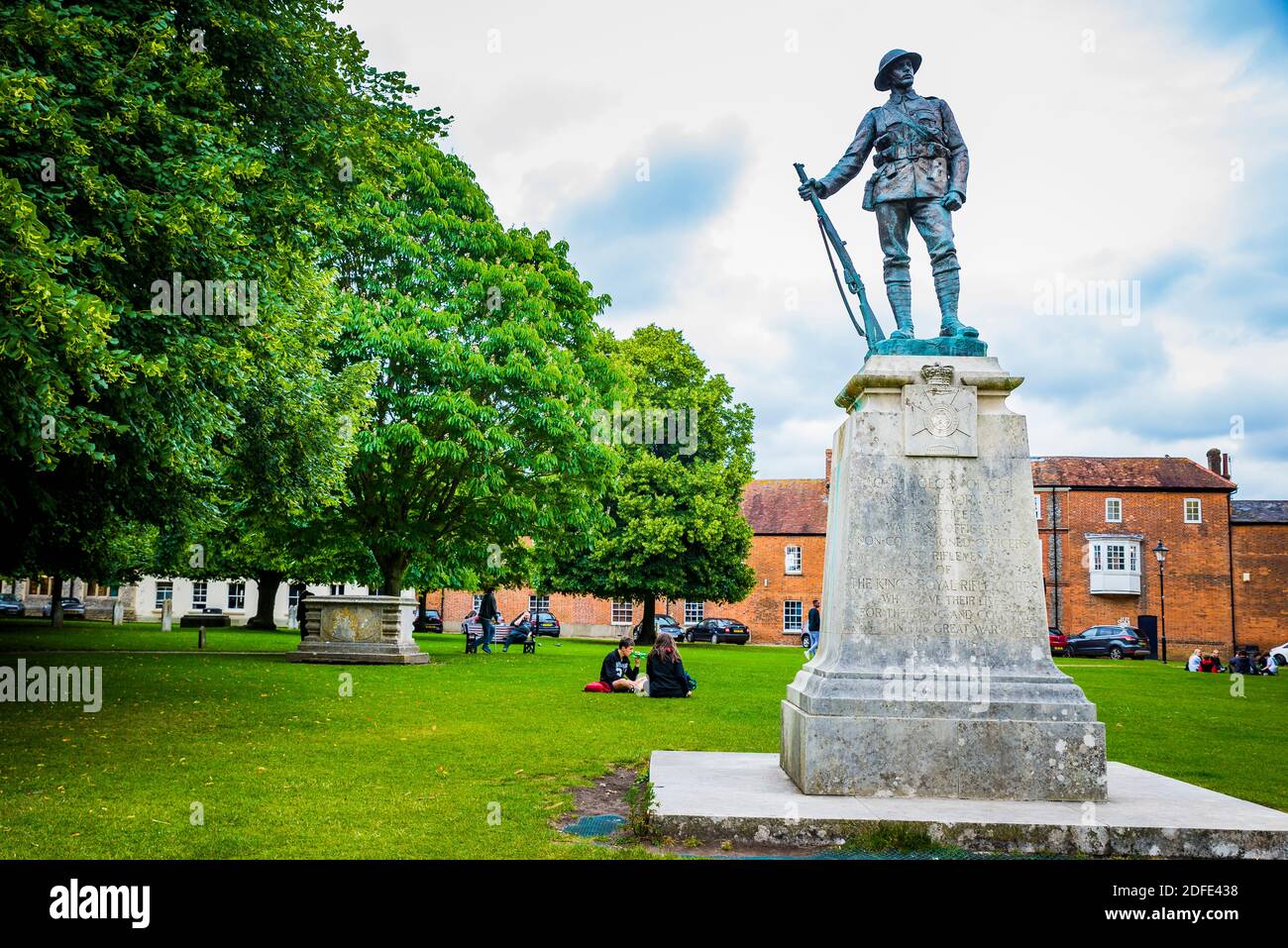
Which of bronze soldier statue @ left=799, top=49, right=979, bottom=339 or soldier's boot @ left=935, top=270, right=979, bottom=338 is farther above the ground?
bronze soldier statue @ left=799, top=49, right=979, bottom=339

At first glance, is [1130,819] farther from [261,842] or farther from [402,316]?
[402,316]

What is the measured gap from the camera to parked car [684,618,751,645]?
53.9 m

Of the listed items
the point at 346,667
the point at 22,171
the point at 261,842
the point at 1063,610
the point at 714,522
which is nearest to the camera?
the point at 261,842

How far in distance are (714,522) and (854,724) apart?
3438 cm

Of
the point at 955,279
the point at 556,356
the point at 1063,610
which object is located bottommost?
the point at 1063,610

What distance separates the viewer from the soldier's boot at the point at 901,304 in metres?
8.20

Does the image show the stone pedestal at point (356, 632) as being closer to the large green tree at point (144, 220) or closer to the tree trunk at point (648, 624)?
the large green tree at point (144, 220)

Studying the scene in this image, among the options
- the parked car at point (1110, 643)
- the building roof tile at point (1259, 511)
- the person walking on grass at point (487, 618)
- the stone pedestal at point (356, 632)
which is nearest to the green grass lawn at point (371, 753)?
the stone pedestal at point (356, 632)

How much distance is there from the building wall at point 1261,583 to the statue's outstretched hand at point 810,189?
178ft

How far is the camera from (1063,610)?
5359cm

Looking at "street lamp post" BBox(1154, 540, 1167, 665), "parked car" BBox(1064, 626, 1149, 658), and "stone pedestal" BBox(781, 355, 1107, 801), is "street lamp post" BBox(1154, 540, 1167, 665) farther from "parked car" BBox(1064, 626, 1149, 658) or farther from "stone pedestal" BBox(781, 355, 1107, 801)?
"stone pedestal" BBox(781, 355, 1107, 801)

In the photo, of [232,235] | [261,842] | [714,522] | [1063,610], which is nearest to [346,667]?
[232,235]

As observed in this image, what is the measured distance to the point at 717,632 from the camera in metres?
53.9

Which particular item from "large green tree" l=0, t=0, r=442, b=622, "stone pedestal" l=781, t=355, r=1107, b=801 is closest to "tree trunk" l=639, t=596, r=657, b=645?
"large green tree" l=0, t=0, r=442, b=622
